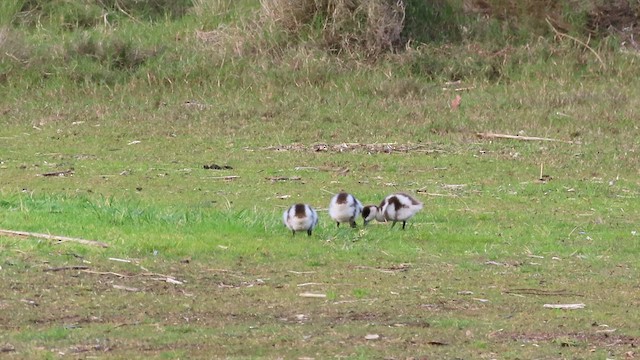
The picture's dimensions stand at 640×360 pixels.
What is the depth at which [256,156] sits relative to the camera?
59.0ft

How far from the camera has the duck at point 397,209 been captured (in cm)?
1280

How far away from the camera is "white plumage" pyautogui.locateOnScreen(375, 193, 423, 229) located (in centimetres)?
1280

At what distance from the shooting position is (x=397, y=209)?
12.8 metres

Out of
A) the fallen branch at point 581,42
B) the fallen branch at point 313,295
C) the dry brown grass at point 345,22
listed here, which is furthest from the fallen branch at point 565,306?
the fallen branch at point 581,42

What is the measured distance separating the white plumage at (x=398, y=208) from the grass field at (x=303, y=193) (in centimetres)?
15

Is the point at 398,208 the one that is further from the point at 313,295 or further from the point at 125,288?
the point at 125,288

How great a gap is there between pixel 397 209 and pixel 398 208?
2 cm

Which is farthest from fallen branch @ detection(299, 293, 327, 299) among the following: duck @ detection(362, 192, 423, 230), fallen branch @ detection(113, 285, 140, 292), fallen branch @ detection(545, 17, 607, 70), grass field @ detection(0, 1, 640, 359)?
fallen branch @ detection(545, 17, 607, 70)

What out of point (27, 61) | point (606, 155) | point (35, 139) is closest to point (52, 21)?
point (27, 61)

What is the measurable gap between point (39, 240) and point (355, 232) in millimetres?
3123

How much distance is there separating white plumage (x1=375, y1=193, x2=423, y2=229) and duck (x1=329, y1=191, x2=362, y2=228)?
254 millimetres

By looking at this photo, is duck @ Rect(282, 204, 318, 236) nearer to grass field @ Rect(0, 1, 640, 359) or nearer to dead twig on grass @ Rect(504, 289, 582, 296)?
grass field @ Rect(0, 1, 640, 359)

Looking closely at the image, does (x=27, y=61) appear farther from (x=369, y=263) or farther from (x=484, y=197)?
(x=369, y=263)

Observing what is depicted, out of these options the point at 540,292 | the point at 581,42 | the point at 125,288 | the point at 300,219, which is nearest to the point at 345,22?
the point at 581,42
